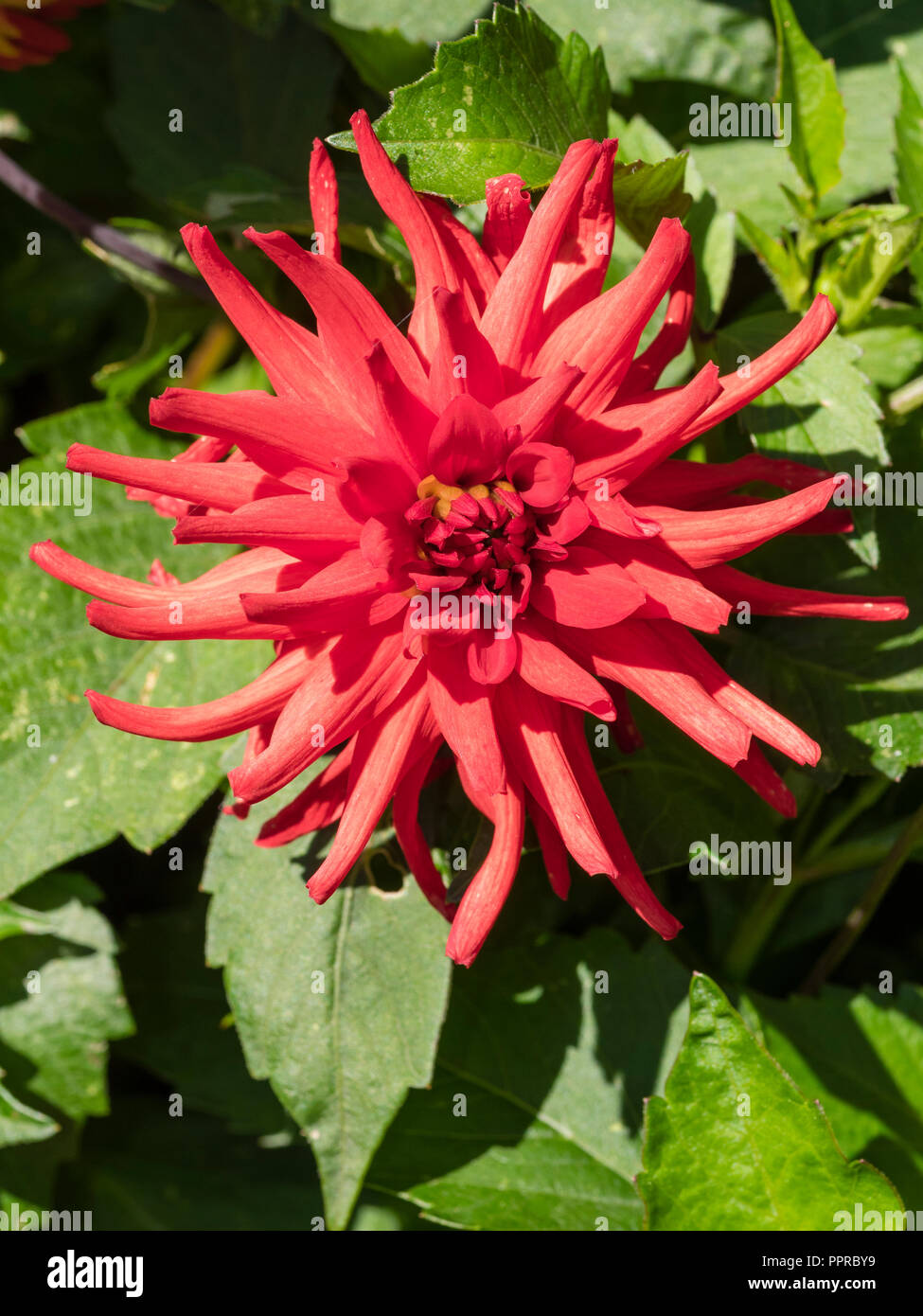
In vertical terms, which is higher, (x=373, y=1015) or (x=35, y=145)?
(x=35, y=145)

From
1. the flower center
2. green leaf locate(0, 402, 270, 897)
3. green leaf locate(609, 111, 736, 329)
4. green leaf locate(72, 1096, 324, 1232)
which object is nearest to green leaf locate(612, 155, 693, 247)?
green leaf locate(609, 111, 736, 329)

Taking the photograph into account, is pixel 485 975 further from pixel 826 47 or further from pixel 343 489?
pixel 826 47

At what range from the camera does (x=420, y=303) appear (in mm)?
1021

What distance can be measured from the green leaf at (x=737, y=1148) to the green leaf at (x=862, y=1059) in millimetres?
275

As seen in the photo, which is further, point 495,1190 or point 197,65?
point 197,65

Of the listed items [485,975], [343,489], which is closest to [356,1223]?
[485,975]

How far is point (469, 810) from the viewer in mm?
1240

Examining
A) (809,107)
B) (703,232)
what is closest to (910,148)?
(809,107)

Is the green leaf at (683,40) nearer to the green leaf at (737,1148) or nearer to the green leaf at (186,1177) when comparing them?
the green leaf at (737,1148)

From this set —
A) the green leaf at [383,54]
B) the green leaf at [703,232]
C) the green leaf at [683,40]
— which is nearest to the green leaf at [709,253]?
the green leaf at [703,232]

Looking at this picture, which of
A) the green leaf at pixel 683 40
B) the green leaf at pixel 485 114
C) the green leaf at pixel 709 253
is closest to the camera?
the green leaf at pixel 485 114

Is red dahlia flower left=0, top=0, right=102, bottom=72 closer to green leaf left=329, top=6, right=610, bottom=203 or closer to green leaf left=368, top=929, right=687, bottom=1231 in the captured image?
green leaf left=329, top=6, right=610, bottom=203

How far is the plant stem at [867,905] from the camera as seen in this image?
1354 millimetres

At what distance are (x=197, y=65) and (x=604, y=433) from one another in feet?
4.30
